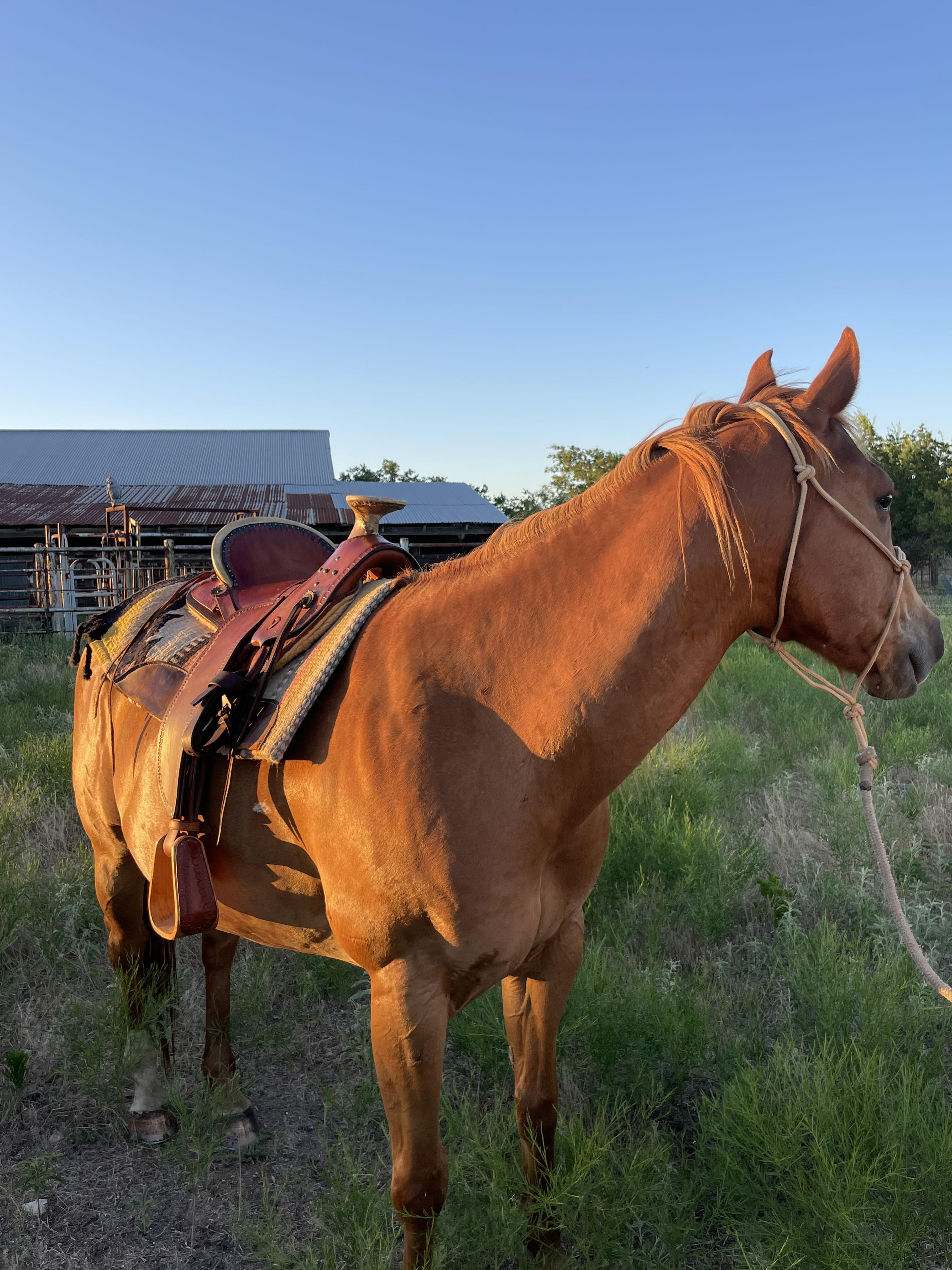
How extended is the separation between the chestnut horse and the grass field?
538 mm

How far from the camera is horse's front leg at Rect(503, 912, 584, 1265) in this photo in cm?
188

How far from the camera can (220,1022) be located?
2.67m

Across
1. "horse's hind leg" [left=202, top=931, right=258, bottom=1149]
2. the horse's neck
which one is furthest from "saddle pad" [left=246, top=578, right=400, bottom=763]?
"horse's hind leg" [left=202, top=931, right=258, bottom=1149]

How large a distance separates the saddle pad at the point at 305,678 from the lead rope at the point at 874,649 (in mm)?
868

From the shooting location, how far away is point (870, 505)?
1.47 metres

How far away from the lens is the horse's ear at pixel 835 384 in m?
1.45

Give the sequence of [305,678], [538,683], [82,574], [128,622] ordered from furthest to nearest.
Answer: [82,574] → [128,622] → [305,678] → [538,683]

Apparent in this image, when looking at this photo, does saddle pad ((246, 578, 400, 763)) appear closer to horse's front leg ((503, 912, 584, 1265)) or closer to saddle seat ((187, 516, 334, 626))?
saddle seat ((187, 516, 334, 626))

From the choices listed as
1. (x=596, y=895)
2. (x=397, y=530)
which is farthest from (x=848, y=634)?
(x=397, y=530)

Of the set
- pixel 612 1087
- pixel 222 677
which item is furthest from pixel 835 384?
pixel 612 1087

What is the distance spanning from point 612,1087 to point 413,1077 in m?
1.26

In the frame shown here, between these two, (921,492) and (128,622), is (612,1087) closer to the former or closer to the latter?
(128,622)

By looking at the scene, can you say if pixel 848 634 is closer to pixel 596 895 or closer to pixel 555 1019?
pixel 555 1019

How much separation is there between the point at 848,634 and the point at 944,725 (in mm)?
5899
